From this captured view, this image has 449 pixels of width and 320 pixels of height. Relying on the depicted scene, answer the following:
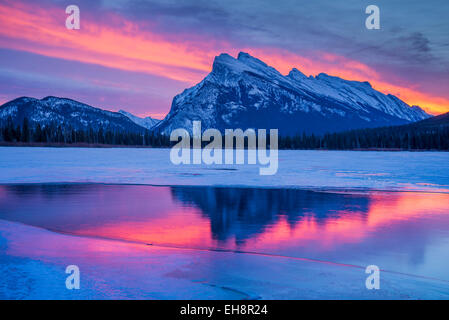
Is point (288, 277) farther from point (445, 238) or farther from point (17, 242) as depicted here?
point (17, 242)

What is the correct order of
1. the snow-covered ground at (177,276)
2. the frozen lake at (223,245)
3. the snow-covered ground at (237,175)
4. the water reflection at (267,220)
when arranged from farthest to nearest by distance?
the snow-covered ground at (237,175) < the water reflection at (267,220) < the frozen lake at (223,245) < the snow-covered ground at (177,276)

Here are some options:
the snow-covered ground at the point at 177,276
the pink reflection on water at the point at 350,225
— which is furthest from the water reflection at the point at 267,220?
the snow-covered ground at the point at 177,276

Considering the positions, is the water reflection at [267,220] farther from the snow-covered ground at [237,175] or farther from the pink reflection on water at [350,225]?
the snow-covered ground at [237,175]

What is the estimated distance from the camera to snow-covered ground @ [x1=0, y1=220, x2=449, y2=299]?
27.9ft

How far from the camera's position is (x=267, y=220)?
1748 centimetres

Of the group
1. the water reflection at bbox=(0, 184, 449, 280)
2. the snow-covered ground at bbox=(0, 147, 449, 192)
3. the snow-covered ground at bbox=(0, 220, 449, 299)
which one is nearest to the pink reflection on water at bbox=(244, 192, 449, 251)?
the water reflection at bbox=(0, 184, 449, 280)

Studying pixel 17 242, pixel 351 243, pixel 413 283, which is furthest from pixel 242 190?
pixel 413 283

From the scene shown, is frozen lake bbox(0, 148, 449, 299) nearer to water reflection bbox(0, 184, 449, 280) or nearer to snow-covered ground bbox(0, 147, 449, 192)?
water reflection bbox(0, 184, 449, 280)

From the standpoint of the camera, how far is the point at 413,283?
30.9 ft

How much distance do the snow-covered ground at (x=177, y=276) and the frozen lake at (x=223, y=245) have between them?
3 cm

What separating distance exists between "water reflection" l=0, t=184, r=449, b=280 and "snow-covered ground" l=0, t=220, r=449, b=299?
1.30 meters

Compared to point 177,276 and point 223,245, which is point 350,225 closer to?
point 223,245

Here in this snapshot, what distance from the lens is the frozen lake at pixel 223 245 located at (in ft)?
29.3

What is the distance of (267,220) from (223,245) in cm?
491
